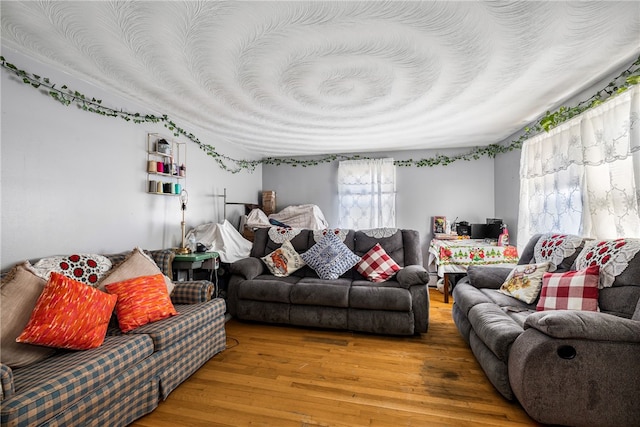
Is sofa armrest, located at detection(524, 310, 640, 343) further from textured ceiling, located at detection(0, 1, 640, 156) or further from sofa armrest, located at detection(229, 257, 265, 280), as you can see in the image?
sofa armrest, located at detection(229, 257, 265, 280)

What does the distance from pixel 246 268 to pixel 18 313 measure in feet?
6.10

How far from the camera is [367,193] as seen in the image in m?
5.25

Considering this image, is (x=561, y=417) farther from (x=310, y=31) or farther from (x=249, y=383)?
(x=310, y=31)

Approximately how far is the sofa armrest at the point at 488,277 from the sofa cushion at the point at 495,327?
0.57 metres

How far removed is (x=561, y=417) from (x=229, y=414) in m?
1.80

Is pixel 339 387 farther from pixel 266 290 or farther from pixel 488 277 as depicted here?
pixel 488 277

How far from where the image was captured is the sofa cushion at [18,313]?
1483mm

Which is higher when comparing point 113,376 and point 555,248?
point 555,248

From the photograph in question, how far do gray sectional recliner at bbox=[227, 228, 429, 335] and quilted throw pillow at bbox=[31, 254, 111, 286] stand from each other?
4.08 ft

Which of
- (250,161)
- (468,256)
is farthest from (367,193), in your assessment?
(250,161)

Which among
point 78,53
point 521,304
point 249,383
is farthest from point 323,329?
point 78,53

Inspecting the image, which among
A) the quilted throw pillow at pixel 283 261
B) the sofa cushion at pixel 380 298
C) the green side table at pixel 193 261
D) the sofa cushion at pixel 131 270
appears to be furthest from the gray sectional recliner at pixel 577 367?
the green side table at pixel 193 261

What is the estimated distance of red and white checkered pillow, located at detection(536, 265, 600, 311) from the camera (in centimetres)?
194

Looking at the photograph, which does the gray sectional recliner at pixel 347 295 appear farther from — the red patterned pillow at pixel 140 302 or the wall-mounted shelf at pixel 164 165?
the wall-mounted shelf at pixel 164 165
